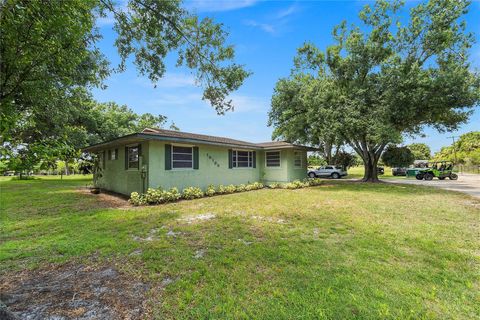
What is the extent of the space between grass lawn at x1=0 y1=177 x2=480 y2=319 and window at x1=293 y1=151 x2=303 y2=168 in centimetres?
813

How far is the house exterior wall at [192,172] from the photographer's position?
912 cm

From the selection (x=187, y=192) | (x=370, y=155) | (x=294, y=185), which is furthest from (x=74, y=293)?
(x=370, y=155)

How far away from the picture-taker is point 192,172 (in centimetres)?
1056

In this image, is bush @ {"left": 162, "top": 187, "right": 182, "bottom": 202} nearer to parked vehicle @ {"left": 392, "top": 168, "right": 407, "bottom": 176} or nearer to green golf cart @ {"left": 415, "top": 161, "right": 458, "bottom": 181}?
green golf cart @ {"left": 415, "top": 161, "right": 458, "bottom": 181}

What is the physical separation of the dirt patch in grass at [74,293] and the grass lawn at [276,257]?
0.20 metres

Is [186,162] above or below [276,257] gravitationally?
above

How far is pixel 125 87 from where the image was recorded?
735 cm

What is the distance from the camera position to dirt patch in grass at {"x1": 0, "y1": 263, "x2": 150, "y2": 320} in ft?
7.68

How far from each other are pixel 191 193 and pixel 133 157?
3105 millimetres

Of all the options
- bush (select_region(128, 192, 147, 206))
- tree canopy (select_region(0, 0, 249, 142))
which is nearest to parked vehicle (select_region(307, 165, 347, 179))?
bush (select_region(128, 192, 147, 206))

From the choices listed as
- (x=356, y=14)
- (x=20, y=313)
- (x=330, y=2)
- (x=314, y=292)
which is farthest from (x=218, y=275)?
(x=356, y=14)

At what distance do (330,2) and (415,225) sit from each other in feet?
24.5

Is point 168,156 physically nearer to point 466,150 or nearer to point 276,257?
→ point 276,257

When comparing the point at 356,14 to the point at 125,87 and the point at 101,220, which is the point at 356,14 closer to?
the point at 125,87
